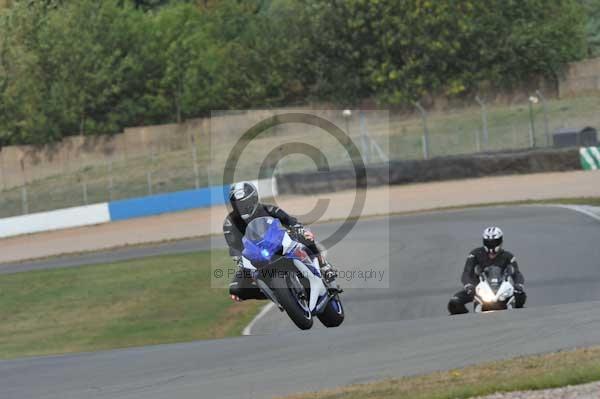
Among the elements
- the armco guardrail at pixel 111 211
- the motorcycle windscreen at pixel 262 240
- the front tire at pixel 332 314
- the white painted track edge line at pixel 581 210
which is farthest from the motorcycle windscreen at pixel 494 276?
the armco guardrail at pixel 111 211

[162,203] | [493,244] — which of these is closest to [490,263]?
[493,244]

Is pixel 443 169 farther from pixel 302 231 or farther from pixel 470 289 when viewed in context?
pixel 302 231

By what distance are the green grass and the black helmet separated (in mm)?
5043

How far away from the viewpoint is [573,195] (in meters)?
28.9

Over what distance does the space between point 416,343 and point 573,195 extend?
2022 cm

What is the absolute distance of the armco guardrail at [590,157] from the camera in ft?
105

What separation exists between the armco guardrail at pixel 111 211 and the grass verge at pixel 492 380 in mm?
28458

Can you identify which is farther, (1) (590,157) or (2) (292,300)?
(1) (590,157)

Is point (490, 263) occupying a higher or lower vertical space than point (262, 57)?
lower

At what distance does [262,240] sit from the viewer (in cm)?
1095

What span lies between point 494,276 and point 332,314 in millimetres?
2196

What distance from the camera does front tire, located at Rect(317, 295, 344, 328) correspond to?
12.0 metres

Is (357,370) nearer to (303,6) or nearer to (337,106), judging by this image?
(337,106)

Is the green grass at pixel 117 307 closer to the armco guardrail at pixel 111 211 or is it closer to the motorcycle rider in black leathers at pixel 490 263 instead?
the motorcycle rider in black leathers at pixel 490 263
